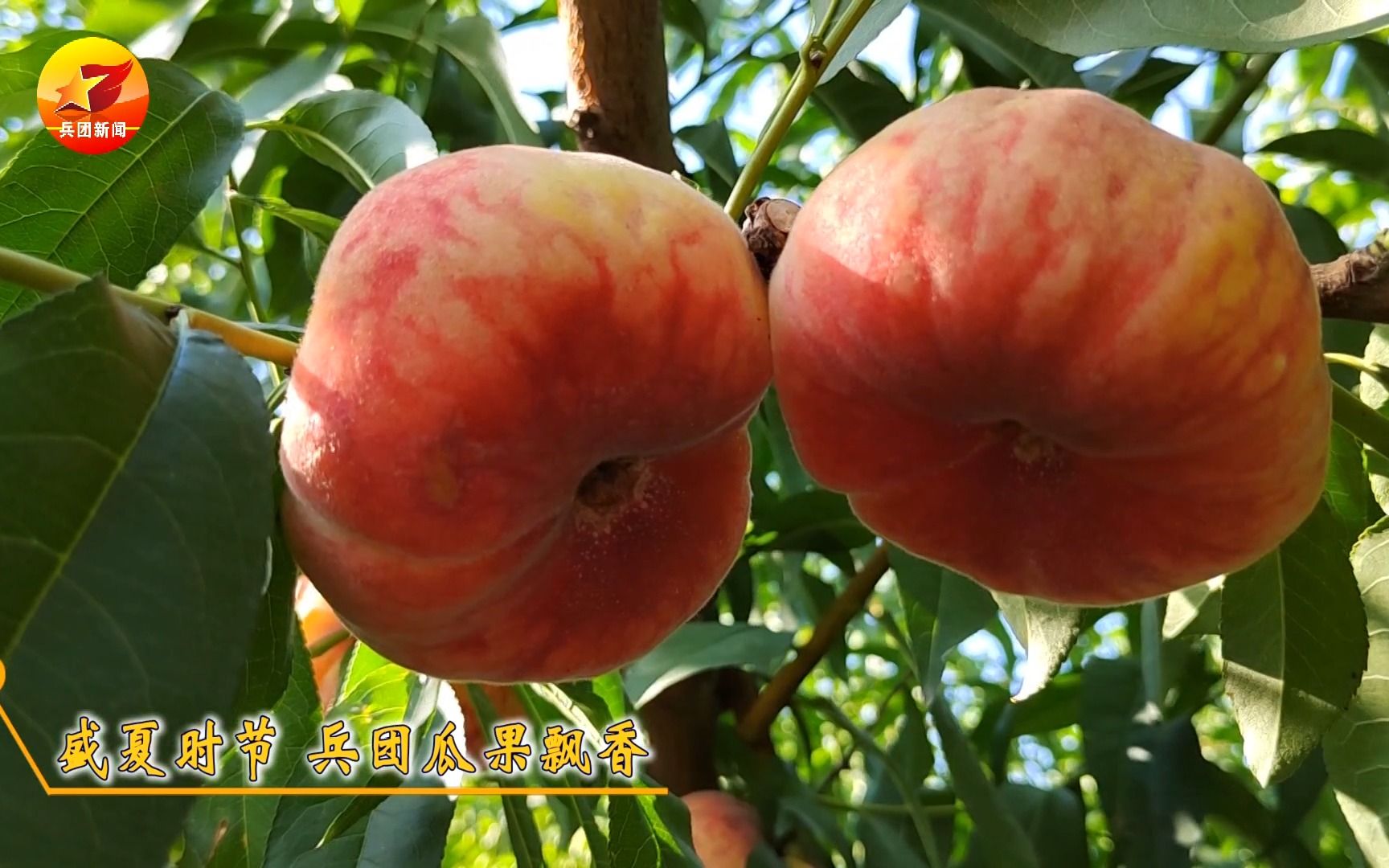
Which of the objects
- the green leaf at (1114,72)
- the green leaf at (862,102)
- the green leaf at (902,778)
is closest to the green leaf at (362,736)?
the green leaf at (902,778)

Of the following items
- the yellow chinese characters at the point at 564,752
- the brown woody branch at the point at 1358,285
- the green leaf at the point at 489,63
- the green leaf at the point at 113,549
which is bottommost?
the yellow chinese characters at the point at 564,752

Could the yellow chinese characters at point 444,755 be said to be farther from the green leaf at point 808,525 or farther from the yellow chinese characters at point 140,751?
the green leaf at point 808,525

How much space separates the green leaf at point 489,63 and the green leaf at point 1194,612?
621 millimetres

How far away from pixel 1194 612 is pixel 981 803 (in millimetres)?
253

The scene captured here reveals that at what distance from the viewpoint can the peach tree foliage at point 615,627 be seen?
15.5 inches

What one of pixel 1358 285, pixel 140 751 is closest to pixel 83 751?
pixel 140 751

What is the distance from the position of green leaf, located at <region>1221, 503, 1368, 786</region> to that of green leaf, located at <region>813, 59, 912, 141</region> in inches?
22.6

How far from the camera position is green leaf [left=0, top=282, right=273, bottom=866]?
0.36m

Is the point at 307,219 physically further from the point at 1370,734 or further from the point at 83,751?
the point at 1370,734

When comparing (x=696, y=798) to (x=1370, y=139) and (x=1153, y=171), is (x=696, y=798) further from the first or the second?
(x=1370, y=139)

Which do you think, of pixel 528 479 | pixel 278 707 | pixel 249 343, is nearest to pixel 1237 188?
pixel 528 479

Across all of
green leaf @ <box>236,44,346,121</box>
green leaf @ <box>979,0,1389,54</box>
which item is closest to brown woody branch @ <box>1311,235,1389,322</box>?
green leaf @ <box>979,0,1389,54</box>

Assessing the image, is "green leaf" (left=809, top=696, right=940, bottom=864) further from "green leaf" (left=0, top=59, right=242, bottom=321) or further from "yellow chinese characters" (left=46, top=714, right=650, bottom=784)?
"green leaf" (left=0, top=59, right=242, bottom=321)

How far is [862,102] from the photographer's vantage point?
1091mm
